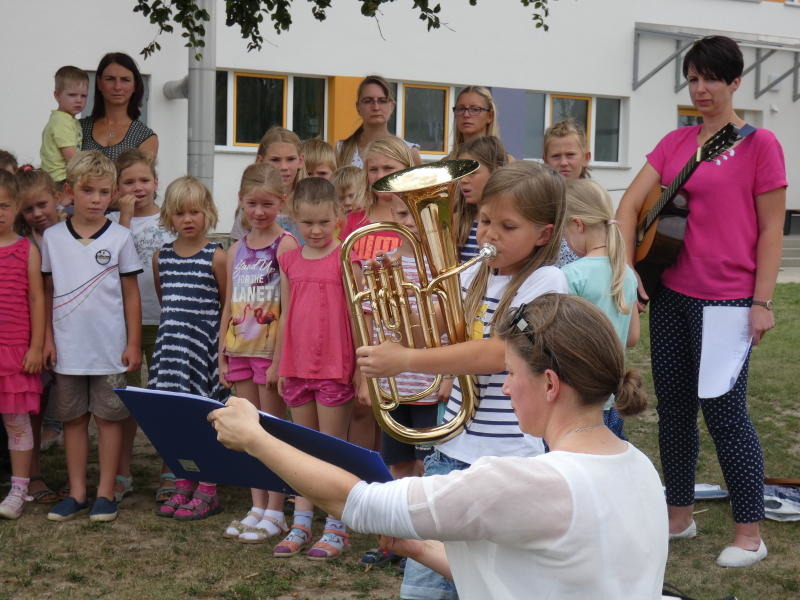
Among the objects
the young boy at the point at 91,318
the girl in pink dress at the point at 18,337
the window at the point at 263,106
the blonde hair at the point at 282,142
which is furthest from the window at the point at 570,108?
the girl in pink dress at the point at 18,337

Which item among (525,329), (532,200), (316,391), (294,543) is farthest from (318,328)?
(525,329)

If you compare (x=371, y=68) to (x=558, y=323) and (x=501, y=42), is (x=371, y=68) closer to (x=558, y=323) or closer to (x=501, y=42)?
(x=501, y=42)

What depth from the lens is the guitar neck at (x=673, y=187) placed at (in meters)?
4.52

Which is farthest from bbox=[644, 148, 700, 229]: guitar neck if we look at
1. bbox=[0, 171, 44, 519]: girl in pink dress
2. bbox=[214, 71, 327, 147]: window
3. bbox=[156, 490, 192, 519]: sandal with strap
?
bbox=[214, 71, 327, 147]: window

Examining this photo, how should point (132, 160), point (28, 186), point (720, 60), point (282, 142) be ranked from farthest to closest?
1. point (282, 142)
2. point (132, 160)
3. point (28, 186)
4. point (720, 60)

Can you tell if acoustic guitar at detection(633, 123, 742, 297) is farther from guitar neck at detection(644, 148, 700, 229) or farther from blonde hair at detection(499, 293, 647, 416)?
blonde hair at detection(499, 293, 647, 416)

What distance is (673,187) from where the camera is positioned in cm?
459

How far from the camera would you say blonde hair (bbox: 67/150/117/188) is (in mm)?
5266

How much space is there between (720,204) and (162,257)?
2699 millimetres

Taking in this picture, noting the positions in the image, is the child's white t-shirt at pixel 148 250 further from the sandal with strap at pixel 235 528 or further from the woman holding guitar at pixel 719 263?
the woman holding guitar at pixel 719 263

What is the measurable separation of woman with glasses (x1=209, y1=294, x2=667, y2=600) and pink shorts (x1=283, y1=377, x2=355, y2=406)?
8.50 ft

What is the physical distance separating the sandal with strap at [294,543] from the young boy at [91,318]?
99cm

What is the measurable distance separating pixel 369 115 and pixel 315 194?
5.45 feet

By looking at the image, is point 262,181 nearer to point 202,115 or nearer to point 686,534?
point 686,534
